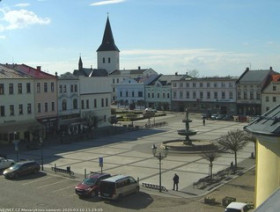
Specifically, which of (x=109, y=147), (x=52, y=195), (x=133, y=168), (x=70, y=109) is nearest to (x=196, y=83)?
(x=70, y=109)

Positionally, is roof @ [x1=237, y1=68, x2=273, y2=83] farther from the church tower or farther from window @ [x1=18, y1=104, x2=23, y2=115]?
the church tower

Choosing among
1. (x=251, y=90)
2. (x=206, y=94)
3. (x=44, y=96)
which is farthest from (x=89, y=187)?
(x=206, y=94)

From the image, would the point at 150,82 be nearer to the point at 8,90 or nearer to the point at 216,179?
the point at 8,90

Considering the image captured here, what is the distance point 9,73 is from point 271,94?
4604cm

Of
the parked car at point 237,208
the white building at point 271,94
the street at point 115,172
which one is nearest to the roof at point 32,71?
the street at point 115,172

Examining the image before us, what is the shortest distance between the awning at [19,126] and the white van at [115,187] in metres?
26.4

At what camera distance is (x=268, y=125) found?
1203 centimetres

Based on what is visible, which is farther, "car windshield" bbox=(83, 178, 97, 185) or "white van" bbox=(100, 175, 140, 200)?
"car windshield" bbox=(83, 178, 97, 185)

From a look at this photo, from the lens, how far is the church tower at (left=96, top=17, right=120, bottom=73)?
12888 centimetres

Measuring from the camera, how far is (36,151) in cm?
4388

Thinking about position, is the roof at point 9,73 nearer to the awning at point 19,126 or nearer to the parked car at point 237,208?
the awning at point 19,126

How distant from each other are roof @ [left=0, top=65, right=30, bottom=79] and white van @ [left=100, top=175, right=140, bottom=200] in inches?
1156

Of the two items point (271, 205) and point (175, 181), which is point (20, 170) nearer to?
point (175, 181)

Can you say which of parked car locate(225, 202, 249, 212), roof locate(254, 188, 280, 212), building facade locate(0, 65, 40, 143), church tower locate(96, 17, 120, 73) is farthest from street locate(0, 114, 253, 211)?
church tower locate(96, 17, 120, 73)
